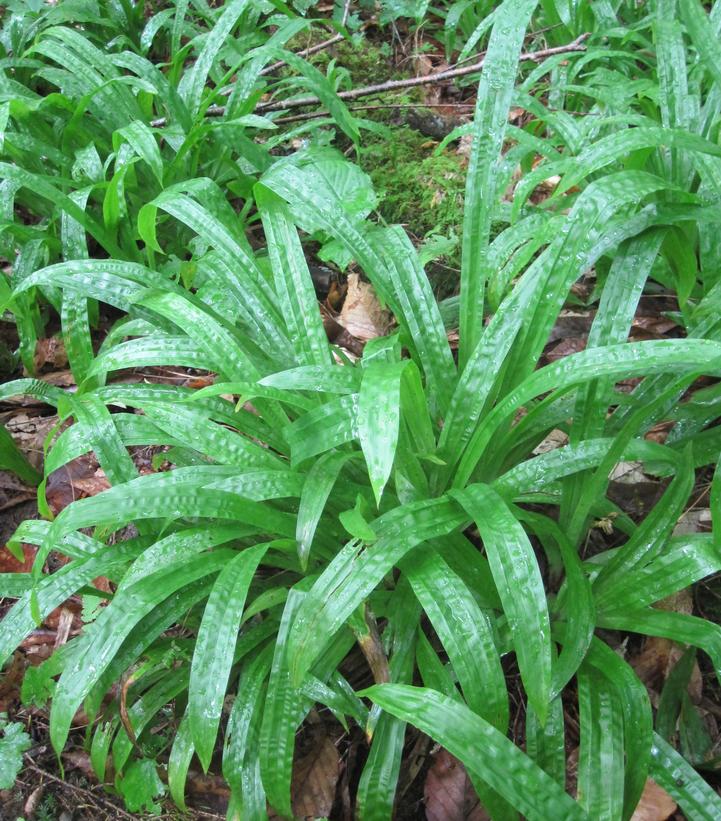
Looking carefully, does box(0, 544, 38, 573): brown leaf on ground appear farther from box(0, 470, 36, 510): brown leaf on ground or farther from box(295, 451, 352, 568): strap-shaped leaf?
box(295, 451, 352, 568): strap-shaped leaf

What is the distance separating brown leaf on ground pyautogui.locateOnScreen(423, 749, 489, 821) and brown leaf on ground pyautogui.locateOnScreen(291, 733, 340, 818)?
7.5 inches

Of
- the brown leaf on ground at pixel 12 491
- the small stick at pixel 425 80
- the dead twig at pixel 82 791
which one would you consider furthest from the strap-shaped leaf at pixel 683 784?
the small stick at pixel 425 80

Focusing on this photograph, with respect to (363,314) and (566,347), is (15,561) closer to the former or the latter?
(363,314)

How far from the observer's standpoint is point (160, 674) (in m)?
1.47

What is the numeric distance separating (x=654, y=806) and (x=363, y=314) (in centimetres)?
150

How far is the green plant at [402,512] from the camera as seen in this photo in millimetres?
1100

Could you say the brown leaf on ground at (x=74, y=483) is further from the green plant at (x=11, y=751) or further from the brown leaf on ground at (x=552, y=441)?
the brown leaf on ground at (x=552, y=441)

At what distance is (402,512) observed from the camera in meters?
1.20

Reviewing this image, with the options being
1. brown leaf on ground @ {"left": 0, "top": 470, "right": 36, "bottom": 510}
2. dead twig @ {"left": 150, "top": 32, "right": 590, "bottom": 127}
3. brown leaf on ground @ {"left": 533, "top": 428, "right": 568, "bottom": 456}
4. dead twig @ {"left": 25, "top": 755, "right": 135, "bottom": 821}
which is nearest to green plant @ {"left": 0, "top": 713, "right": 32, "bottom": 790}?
dead twig @ {"left": 25, "top": 755, "right": 135, "bottom": 821}

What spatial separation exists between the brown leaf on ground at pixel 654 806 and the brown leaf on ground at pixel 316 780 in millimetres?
571

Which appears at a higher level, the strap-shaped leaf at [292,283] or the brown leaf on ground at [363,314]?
the strap-shaped leaf at [292,283]

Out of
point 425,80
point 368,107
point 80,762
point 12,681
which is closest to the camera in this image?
point 80,762

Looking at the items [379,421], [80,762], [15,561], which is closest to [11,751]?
[80,762]

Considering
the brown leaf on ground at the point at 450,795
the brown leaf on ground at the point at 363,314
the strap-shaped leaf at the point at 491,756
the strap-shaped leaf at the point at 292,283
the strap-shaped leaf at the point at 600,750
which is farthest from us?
the brown leaf on ground at the point at 363,314
